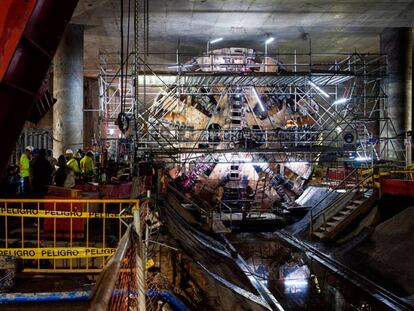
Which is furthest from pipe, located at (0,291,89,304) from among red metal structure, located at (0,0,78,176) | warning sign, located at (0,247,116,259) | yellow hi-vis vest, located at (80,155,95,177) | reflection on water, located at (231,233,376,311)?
yellow hi-vis vest, located at (80,155,95,177)

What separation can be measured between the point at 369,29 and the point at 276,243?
41.2ft

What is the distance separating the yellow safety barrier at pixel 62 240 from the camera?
277 inches

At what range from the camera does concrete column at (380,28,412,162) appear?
1959cm

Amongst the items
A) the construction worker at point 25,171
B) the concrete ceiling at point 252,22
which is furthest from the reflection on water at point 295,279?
the concrete ceiling at point 252,22

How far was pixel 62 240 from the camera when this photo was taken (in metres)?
8.17

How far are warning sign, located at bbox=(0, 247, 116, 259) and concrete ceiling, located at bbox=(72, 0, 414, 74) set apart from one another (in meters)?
11.2

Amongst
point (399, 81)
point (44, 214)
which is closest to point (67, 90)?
point (44, 214)

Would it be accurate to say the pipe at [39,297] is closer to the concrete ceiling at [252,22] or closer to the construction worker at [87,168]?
the construction worker at [87,168]

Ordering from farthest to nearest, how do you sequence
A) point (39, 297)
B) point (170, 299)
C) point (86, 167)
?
1. point (86, 167)
2. point (170, 299)
3. point (39, 297)

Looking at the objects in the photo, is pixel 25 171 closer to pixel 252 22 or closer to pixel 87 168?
pixel 87 168

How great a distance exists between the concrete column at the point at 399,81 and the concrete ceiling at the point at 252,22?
84 cm

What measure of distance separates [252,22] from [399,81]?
323 inches

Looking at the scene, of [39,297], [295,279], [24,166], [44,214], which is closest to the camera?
[39,297]

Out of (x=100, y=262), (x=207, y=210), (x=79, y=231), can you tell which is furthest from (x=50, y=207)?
(x=207, y=210)
